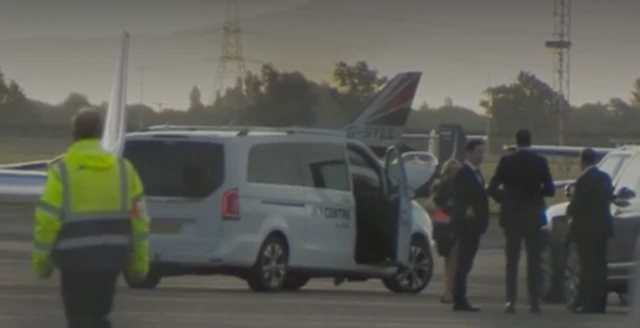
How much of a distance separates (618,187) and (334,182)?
3572 millimetres

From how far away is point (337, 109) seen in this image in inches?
2164

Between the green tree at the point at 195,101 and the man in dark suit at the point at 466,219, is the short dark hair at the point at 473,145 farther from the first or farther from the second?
the green tree at the point at 195,101

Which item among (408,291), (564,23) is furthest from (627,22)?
(408,291)

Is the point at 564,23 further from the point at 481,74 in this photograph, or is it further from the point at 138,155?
the point at 138,155

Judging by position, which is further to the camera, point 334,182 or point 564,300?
point 334,182

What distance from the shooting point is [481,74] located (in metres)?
78.7

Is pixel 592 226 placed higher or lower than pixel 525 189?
lower

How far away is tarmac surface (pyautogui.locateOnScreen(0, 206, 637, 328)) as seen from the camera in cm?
1541

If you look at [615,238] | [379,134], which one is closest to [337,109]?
[379,134]

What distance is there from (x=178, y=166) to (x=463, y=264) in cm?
400

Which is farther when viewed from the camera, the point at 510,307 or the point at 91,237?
the point at 510,307

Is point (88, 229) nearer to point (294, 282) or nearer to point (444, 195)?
point (444, 195)

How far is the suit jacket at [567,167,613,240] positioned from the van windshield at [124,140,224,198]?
164 inches

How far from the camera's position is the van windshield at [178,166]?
19.5 m
